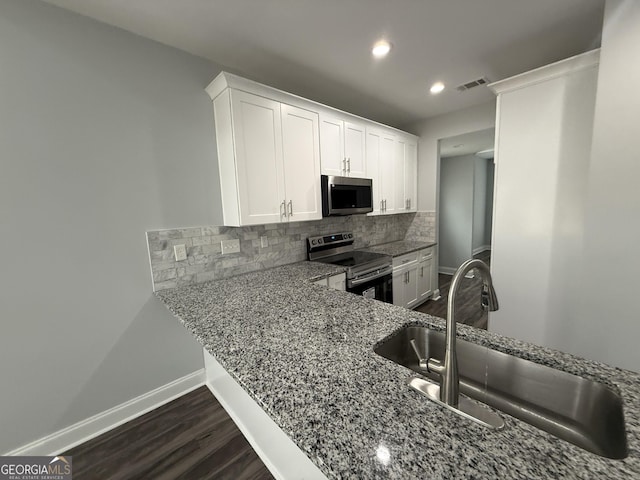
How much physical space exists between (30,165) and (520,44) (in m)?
3.41

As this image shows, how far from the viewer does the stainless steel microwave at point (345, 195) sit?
2.50m

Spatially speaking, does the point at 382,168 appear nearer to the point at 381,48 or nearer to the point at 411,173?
the point at 411,173

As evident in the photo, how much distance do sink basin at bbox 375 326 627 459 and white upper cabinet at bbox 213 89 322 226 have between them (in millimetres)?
1458

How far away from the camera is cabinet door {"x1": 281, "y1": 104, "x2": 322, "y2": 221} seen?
2186 mm

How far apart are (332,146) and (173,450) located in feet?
8.85

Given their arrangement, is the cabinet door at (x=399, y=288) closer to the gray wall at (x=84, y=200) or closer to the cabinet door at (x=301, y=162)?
the cabinet door at (x=301, y=162)

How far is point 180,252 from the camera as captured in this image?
6.37 feet

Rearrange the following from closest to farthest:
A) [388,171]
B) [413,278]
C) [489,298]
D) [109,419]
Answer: [489,298]
[109,419]
[388,171]
[413,278]

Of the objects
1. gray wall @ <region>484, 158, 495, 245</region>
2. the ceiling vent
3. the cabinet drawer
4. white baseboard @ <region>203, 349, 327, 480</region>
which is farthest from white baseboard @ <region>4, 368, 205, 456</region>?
gray wall @ <region>484, 158, 495, 245</region>

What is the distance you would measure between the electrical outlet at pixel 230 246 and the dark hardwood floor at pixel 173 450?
1210 mm

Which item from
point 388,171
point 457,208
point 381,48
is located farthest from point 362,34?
point 457,208

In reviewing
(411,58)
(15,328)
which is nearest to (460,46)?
(411,58)

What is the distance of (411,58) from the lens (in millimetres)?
2064

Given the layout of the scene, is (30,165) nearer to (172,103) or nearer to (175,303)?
(172,103)
